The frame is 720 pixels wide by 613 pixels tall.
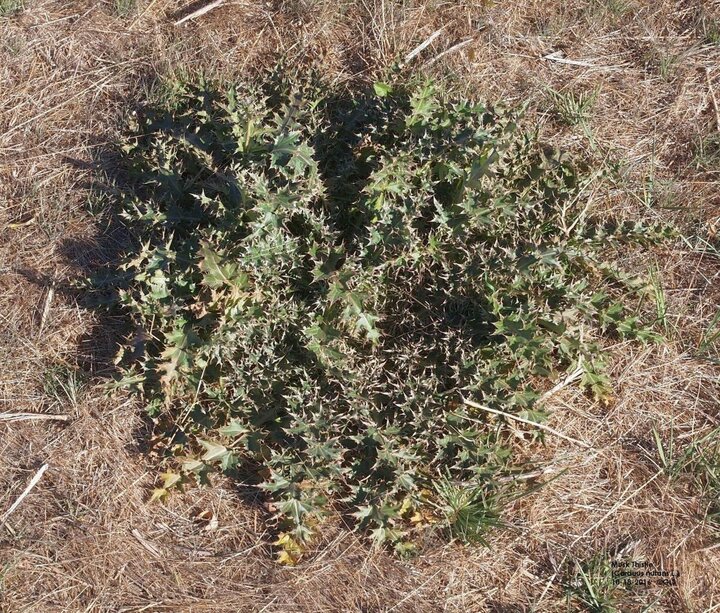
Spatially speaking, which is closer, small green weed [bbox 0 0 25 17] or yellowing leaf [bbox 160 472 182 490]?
yellowing leaf [bbox 160 472 182 490]

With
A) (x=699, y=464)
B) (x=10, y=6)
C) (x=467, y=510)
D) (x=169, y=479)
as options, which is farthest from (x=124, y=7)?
(x=699, y=464)

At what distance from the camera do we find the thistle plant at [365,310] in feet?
9.46

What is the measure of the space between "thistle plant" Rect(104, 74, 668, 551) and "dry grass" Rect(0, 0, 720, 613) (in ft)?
0.63

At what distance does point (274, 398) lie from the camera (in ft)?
9.89

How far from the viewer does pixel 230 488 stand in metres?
3.02

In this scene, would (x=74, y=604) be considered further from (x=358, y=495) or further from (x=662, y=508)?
(x=662, y=508)

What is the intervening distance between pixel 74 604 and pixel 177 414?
33.6 inches

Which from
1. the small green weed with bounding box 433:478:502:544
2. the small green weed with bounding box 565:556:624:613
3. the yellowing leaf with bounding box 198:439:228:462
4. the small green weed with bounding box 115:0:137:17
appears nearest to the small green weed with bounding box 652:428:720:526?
the small green weed with bounding box 565:556:624:613

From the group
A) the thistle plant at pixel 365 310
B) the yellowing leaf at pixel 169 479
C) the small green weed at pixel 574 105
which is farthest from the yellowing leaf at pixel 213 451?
the small green weed at pixel 574 105

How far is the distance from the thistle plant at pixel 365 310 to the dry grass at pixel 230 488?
0.19 meters

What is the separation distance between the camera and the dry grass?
284cm

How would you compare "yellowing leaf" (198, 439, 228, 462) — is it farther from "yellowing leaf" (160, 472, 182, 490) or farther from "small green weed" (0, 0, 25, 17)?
"small green weed" (0, 0, 25, 17)

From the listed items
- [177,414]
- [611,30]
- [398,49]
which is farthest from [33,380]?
[611,30]

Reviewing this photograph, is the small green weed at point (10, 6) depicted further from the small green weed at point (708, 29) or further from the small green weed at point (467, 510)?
the small green weed at point (708, 29)
